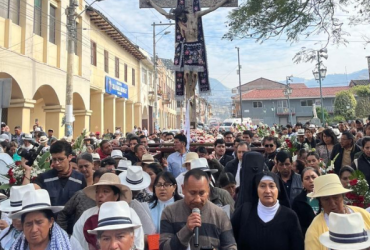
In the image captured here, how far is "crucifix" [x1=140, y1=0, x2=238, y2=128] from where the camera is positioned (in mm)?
8688

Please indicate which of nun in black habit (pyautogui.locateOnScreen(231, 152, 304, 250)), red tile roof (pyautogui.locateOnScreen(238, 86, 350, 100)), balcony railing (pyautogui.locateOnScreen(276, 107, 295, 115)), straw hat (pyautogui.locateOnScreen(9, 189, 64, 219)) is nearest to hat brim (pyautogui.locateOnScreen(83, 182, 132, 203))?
straw hat (pyautogui.locateOnScreen(9, 189, 64, 219))

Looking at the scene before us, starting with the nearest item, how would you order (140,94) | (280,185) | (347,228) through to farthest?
(347,228) < (280,185) < (140,94)

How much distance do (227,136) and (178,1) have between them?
12.9ft

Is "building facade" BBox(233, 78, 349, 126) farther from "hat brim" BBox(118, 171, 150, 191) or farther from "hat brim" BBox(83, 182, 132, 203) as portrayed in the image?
"hat brim" BBox(83, 182, 132, 203)

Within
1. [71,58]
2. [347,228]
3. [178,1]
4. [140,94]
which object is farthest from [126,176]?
[140,94]

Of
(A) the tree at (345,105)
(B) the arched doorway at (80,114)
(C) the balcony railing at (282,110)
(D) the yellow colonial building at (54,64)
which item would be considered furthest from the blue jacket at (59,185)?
(C) the balcony railing at (282,110)

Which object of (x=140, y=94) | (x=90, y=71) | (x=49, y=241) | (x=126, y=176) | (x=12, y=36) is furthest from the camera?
(x=140, y=94)

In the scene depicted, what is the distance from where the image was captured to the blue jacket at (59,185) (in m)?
3.88

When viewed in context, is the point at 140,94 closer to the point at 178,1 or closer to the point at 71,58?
the point at 71,58

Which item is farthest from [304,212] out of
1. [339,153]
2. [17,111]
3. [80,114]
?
[80,114]

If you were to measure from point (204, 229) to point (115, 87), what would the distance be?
2207 cm

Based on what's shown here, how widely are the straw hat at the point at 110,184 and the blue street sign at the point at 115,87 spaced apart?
773 inches

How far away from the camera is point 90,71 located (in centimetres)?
1980

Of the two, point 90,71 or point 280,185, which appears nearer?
point 280,185
